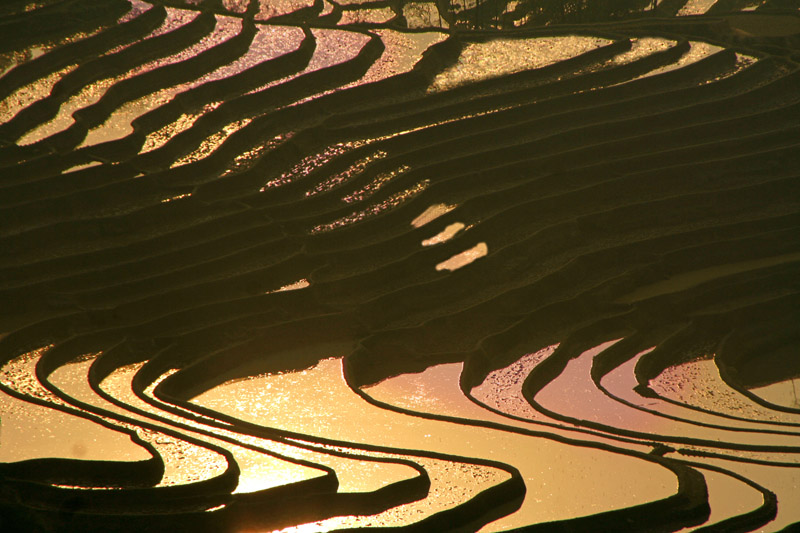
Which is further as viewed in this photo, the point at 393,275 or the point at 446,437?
the point at 393,275

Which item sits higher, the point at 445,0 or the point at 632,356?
the point at 445,0

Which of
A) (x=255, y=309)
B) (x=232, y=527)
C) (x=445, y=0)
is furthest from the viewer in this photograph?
(x=445, y=0)

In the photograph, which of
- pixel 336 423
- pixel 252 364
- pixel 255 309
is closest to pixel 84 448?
pixel 336 423

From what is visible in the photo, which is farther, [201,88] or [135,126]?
[201,88]

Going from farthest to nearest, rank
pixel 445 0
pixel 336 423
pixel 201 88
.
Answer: pixel 445 0 → pixel 201 88 → pixel 336 423

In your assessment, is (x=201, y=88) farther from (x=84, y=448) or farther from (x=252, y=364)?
(x=84, y=448)

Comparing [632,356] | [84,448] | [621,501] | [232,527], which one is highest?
[84,448]
